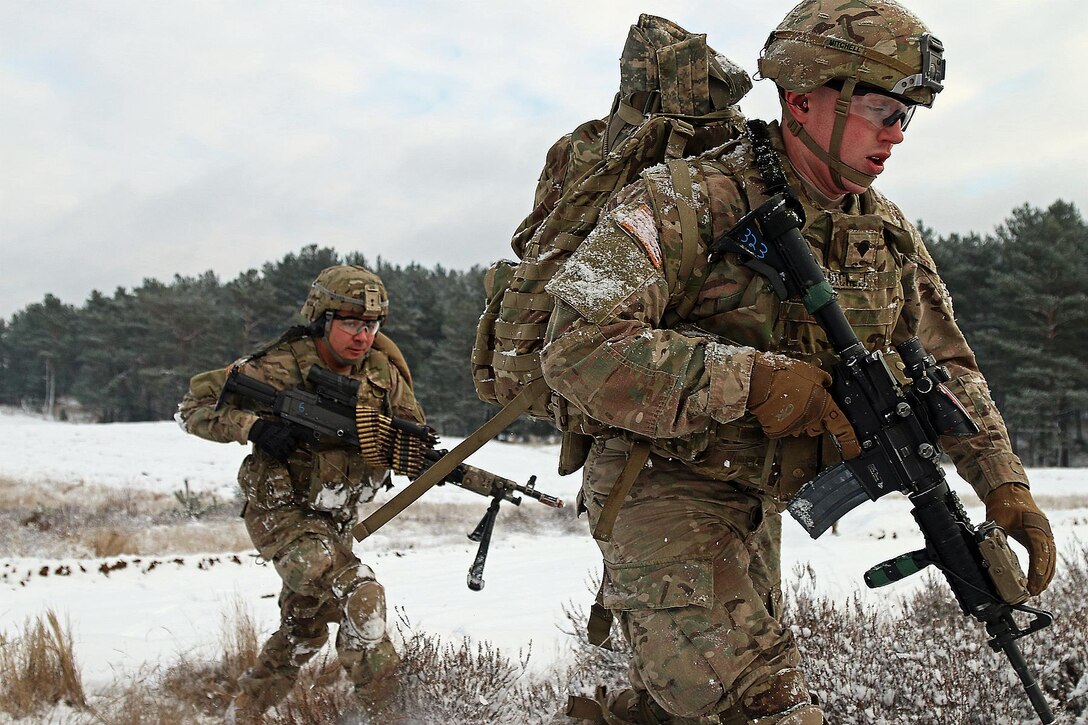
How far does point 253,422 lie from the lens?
473 cm

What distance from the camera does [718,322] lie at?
2.30m

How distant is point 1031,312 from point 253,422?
29.2 metres

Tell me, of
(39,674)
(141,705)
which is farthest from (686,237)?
(39,674)

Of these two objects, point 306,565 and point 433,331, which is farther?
point 433,331

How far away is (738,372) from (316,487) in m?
3.25

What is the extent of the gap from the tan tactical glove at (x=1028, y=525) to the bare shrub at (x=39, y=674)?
4.38 metres

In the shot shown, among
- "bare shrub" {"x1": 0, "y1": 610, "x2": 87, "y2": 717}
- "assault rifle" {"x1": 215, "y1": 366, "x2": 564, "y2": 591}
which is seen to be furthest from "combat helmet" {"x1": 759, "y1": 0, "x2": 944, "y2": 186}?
"bare shrub" {"x1": 0, "y1": 610, "x2": 87, "y2": 717}

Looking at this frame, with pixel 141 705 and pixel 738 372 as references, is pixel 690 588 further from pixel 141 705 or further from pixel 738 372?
pixel 141 705

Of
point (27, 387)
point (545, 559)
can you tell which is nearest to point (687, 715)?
point (545, 559)

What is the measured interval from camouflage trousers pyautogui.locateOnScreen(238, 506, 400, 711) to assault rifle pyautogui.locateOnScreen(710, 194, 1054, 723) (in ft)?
8.28

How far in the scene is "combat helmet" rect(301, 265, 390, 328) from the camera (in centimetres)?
497

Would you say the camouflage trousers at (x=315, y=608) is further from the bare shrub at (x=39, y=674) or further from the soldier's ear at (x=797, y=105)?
the soldier's ear at (x=797, y=105)

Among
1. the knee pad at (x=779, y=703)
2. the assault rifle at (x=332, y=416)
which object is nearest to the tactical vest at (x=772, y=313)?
the knee pad at (x=779, y=703)

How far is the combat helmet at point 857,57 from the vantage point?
7.43 feet
